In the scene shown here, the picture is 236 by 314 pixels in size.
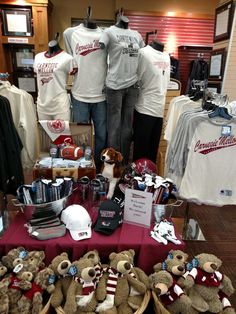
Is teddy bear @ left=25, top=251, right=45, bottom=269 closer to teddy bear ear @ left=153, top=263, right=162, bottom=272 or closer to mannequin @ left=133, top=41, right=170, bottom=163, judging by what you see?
teddy bear ear @ left=153, top=263, right=162, bottom=272

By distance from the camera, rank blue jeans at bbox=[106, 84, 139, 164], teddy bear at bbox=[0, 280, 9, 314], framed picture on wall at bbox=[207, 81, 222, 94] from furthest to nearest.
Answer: framed picture on wall at bbox=[207, 81, 222, 94], blue jeans at bbox=[106, 84, 139, 164], teddy bear at bbox=[0, 280, 9, 314]

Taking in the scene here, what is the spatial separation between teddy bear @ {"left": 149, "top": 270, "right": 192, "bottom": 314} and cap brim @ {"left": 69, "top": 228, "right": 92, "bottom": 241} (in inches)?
15.0

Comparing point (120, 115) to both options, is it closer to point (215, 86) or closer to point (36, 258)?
point (215, 86)

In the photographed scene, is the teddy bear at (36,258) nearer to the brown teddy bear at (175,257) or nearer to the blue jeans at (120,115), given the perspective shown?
the brown teddy bear at (175,257)

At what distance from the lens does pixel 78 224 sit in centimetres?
137

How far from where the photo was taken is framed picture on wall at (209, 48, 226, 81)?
2.84 meters

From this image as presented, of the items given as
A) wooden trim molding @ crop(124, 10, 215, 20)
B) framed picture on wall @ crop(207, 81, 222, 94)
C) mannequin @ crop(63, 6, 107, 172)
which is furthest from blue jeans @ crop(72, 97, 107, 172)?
wooden trim molding @ crop(124, 10, 215, 20)

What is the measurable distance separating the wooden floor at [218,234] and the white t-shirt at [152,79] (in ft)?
3.59

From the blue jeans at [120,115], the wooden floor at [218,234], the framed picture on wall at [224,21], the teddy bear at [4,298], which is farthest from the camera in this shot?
the framed picture on wall at [224,21]

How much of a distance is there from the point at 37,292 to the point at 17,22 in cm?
453

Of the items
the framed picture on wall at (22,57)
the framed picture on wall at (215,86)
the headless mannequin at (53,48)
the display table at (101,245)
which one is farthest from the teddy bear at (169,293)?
the framed picture on wall at (22,57)

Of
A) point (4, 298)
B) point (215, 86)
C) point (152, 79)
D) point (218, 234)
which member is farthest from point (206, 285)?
point (215, 86)

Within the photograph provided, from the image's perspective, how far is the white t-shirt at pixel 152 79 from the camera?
2369mm

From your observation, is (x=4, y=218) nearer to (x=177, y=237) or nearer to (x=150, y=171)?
(x=150, y=171)
